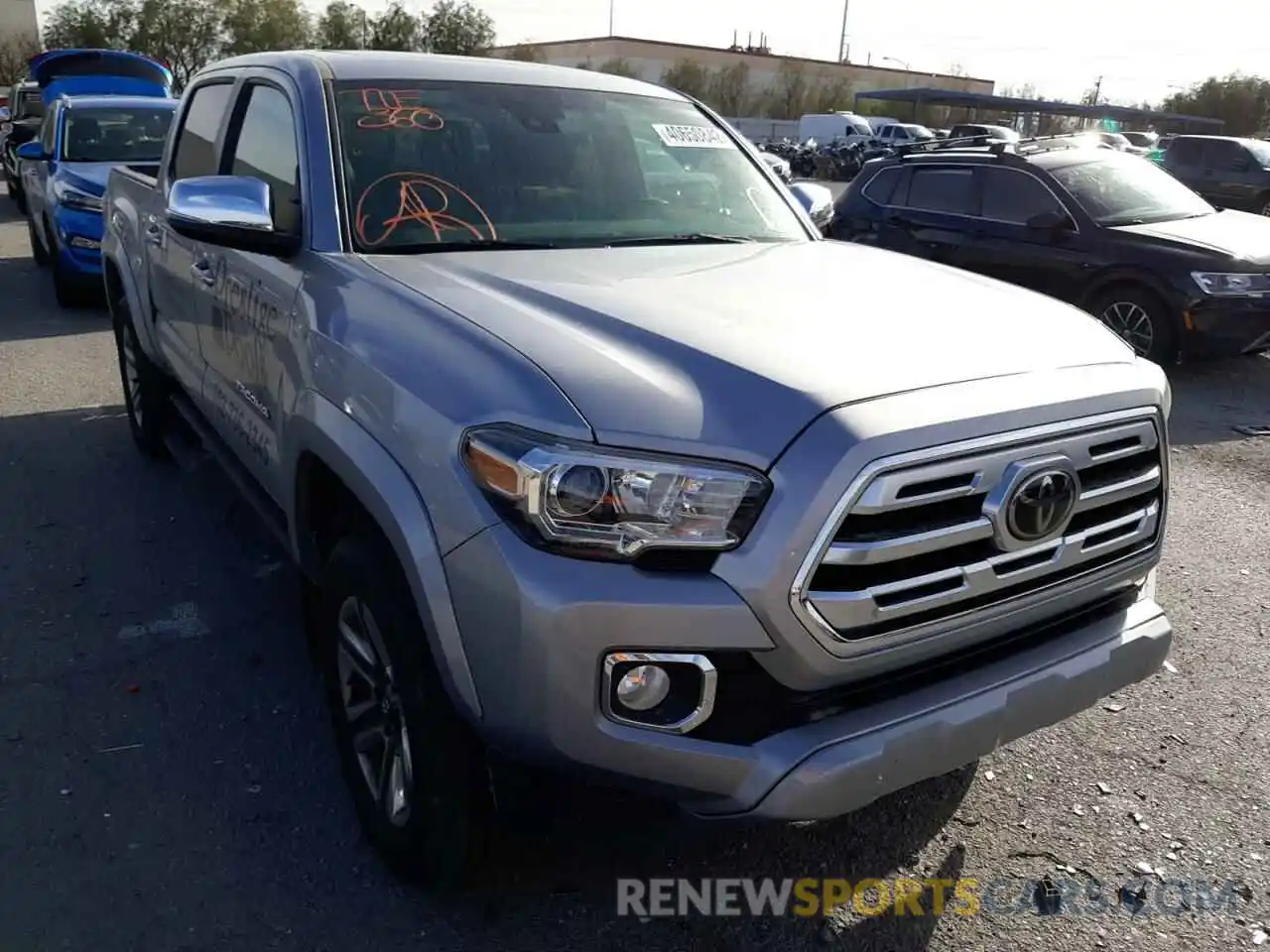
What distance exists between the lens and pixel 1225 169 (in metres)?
19.6

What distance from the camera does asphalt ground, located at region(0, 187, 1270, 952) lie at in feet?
8.07

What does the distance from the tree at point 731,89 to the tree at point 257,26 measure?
2619 cm

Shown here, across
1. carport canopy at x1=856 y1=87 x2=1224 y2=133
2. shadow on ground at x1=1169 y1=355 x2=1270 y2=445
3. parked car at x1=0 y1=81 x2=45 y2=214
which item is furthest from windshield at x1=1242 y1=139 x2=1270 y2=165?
carport canopy at x1=856 y1=87 x2=1224 y2=133

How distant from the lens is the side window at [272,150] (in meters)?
3.12

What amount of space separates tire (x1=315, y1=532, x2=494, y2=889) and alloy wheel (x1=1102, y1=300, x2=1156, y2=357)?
721 cm

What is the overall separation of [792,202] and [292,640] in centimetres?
240

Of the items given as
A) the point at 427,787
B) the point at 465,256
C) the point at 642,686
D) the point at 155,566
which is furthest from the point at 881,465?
the point at 155,566

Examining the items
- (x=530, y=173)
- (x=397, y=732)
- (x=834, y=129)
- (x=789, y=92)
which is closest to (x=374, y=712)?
(x=397, y=732)

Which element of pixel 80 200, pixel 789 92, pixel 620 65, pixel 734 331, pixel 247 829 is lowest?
pixel 247 829

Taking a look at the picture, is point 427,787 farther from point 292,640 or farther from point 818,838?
point 292,640

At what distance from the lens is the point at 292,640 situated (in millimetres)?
3785

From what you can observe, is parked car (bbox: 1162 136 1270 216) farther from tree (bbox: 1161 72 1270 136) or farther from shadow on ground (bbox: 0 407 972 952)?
tree (bbox: 1161 72 1270 136)

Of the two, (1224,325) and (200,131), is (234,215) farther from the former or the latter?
(1224,325)

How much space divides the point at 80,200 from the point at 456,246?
7876 millimetres
